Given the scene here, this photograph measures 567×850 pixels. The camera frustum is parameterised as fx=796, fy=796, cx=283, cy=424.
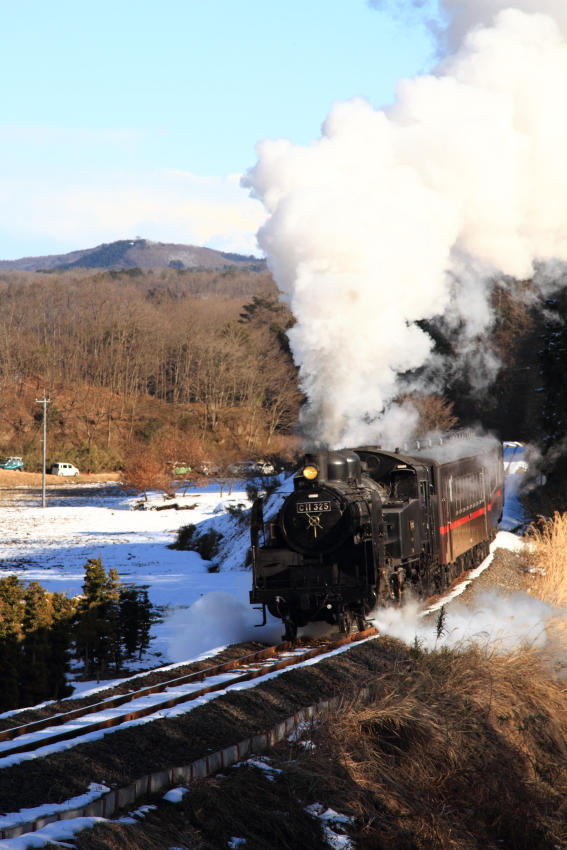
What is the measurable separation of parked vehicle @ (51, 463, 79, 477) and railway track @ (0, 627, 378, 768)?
58186 millimetres

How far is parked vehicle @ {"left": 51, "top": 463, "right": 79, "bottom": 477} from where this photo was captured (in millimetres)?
68188

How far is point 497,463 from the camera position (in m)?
27.0

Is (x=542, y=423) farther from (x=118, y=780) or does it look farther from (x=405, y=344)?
(x=118, y=780)

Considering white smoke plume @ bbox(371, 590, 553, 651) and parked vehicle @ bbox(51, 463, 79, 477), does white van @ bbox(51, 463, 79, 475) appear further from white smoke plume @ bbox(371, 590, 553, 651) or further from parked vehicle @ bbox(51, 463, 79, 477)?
white smoke plume @ bbox(371, 590, 553, 651)

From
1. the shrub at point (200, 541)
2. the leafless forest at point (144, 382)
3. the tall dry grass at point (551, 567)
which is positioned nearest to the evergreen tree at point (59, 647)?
the tall dry grass at point (551, 567)

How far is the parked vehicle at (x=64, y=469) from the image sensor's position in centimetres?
6819

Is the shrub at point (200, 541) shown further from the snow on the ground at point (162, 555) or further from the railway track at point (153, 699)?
the railway track at point (153, 699)

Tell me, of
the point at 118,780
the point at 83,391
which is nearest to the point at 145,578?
the point at 118,780

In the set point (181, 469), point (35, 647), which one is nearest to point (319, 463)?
point (35, 647)

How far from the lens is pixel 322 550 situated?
1281 centimetres

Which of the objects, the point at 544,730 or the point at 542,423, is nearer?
the point at 544,730

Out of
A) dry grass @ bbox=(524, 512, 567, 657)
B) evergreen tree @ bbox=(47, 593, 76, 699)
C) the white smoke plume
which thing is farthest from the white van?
the white smoke plume

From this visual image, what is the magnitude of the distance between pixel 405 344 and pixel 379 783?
37.1 ft

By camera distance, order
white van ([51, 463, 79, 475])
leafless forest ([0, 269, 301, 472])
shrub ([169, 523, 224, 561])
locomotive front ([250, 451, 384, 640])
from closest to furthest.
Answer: locomotive front ([250, 451, 384, 640])
shrub ([169, 523, 224, 561])
white van ([51, 463, 79, 475])
leafless forest ([0, 269, 301, 472])
